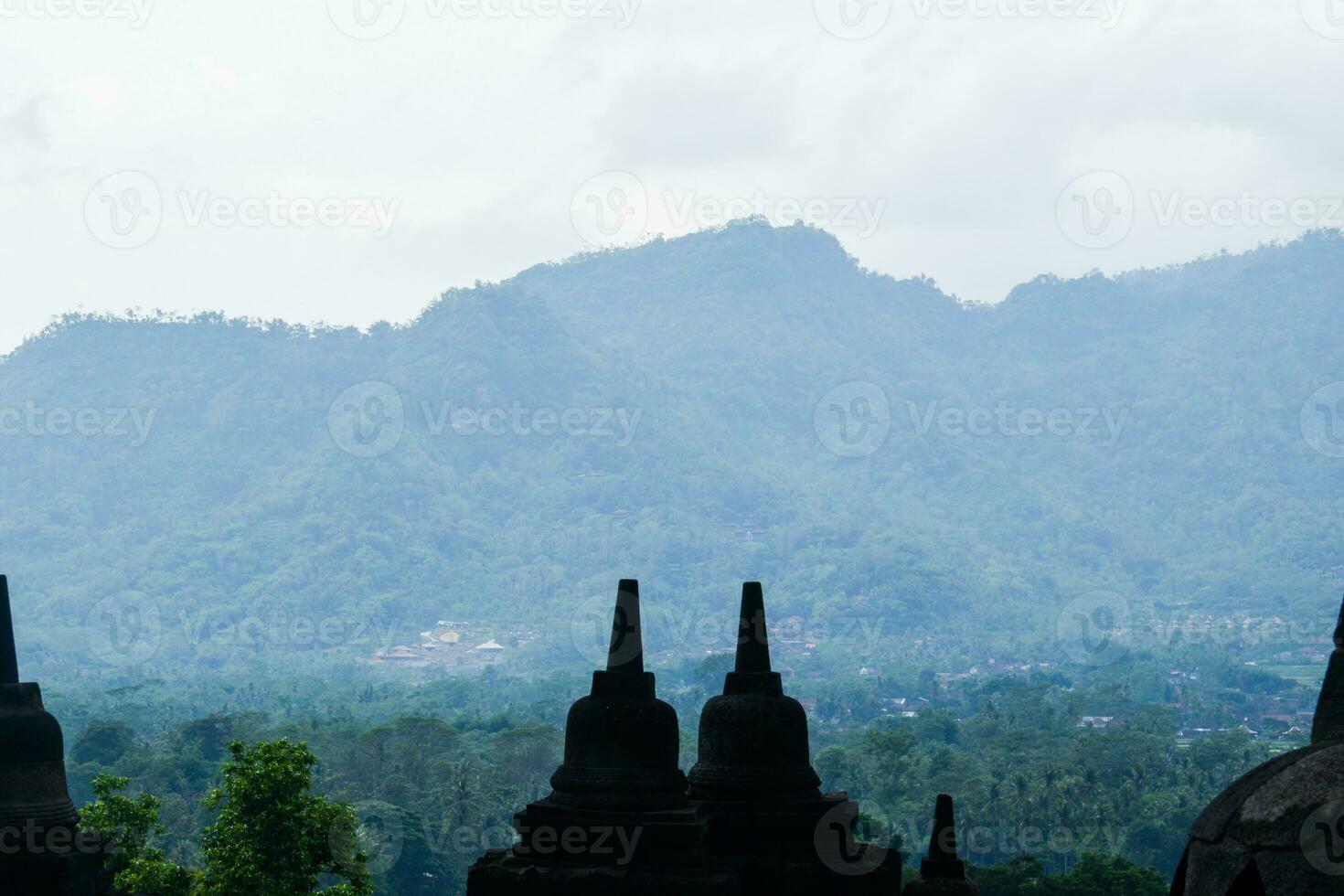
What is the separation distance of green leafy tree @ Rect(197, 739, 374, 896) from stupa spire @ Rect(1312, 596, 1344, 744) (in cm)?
1986

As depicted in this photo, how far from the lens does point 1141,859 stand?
239 feet

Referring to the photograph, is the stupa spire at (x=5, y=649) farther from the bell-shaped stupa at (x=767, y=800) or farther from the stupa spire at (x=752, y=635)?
the stupa spire at (x=752, y=635)

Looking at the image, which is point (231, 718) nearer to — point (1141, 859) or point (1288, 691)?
point (1141, 859)

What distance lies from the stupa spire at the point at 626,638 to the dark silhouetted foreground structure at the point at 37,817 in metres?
3.95

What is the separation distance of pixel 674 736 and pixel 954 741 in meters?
110

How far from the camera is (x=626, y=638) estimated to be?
14.6 m

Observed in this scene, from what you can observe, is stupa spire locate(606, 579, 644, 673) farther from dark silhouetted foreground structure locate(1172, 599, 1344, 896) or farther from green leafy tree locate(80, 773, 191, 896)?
green leafy tree locate(80, 773, 191, 896)

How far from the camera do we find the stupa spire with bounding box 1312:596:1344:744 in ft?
29.6

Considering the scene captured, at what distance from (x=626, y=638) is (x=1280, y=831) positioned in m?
6.70

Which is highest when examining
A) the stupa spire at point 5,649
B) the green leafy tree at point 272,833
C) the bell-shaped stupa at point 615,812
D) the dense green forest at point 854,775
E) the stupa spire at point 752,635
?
the stupa spire at point 5,649

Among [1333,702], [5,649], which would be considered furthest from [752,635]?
[1333,702]

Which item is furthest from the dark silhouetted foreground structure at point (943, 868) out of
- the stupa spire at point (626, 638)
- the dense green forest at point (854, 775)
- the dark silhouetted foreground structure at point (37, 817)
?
the dense green forest at point (854, 775)
